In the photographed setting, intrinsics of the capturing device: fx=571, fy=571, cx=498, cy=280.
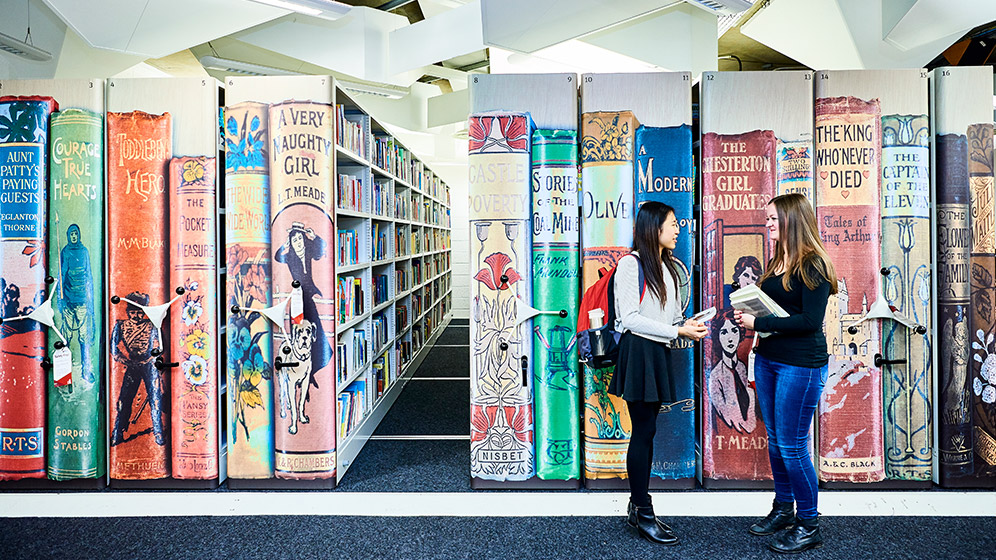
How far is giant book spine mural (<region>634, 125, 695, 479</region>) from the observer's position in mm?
3047

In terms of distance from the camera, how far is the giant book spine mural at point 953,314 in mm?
3082

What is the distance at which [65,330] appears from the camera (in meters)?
3.10

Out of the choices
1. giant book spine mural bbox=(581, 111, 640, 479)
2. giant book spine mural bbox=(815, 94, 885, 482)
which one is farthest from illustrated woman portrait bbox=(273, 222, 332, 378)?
giant book spine mural bbox=(815, 94, 885, 482)

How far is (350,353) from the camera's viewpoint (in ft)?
12.2

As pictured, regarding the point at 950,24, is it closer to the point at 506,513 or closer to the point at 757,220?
the point at 757,220

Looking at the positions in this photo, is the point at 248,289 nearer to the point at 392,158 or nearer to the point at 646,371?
the point at 646,371

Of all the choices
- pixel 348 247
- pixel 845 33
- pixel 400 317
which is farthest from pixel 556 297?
pixel 845 33

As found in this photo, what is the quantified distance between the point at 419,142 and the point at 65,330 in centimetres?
743

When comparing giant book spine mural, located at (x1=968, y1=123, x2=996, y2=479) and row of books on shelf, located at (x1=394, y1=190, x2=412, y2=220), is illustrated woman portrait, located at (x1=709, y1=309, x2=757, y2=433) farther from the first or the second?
row of books on shelf, located at (x1=394, y1=190, x2=412, y2=220)

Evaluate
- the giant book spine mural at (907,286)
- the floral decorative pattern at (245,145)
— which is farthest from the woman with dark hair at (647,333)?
the floral decorative pattern at (245,145)

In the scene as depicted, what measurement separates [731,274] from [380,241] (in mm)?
2791

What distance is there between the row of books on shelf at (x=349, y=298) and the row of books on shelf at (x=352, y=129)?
2.76 feet

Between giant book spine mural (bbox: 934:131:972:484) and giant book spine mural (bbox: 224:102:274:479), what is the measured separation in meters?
3.66

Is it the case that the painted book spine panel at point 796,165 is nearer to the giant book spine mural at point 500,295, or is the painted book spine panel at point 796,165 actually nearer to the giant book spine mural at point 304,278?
the giant book spine mural at point 500,295
